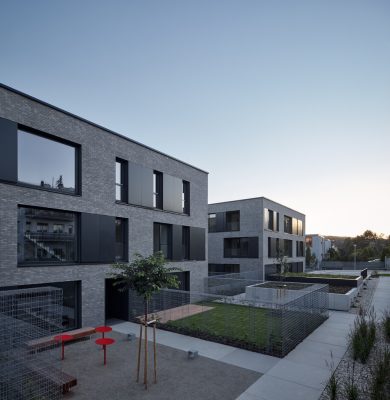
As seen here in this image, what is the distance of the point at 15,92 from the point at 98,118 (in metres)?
4.02

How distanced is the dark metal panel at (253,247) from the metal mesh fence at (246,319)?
36.5 ft

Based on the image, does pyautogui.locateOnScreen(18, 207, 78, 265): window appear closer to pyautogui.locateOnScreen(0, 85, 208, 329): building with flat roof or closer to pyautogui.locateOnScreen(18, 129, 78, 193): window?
pyautogui.locateOnScreen(0, 85, 208, 329): building with flat roof

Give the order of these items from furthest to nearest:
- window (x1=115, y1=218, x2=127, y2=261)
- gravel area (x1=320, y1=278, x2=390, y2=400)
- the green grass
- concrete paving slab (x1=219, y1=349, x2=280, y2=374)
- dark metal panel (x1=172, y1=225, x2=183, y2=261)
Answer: dark metal panel (x1=172, y1=225, x2=183, y2=261), window (x1=115, y1=218, x2=127, y2=261), the green grass, concrete paving slab (x1=219, y1=349, x2=280, y2=374), gravel area (x1=320, y1=278, x2=390, y2=400)

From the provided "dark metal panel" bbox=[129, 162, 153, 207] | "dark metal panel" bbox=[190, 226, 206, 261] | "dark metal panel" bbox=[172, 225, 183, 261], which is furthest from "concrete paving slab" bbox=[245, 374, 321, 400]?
"dark metal panel" bbox=[190, 226, 206, 261]

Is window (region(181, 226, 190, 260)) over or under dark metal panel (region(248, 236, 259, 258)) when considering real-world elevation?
over

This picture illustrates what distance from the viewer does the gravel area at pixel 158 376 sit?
23.4 feet

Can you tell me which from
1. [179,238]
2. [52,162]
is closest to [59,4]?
[52,162]

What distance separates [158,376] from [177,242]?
1031 centimetres

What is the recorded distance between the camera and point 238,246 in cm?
3000

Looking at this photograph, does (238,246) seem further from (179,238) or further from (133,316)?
(133,316)

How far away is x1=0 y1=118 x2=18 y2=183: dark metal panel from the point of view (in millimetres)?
10124

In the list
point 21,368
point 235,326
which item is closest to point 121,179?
point 235,326

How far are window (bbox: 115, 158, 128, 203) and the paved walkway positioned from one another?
6146 mm

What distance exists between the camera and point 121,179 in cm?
1520
